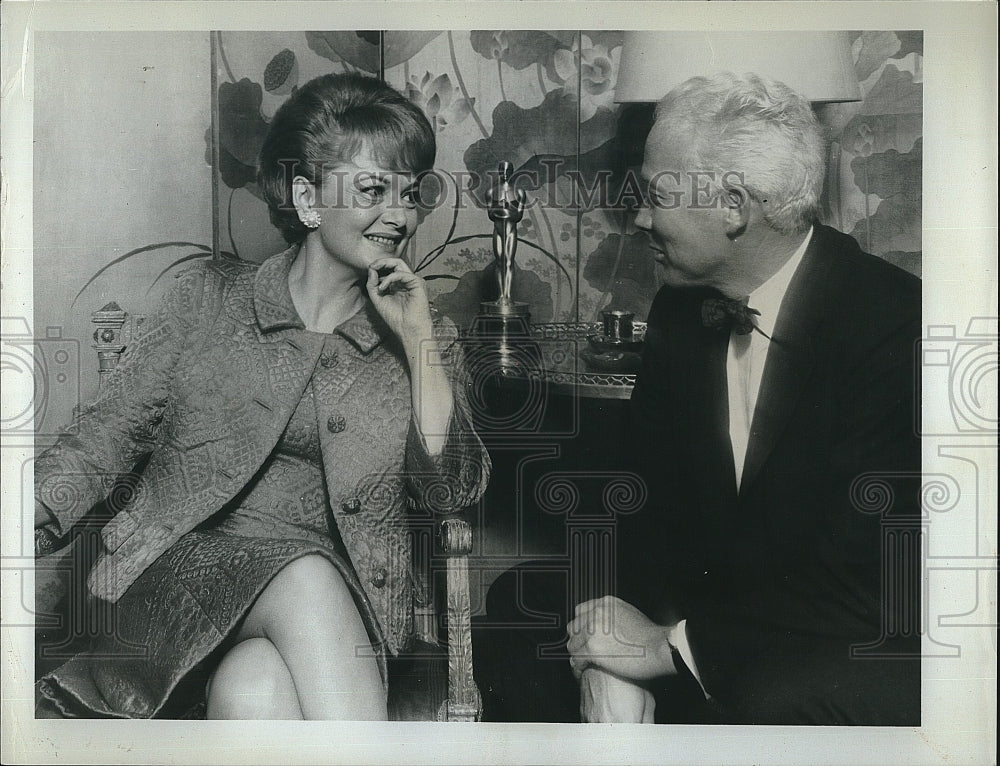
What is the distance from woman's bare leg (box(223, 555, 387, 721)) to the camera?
3.13m

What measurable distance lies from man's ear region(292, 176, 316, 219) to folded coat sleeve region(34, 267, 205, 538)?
1.32 ft

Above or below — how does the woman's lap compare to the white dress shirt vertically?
below

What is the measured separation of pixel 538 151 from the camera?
3.16 meters

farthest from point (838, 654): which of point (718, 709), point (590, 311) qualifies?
point (590, 311)

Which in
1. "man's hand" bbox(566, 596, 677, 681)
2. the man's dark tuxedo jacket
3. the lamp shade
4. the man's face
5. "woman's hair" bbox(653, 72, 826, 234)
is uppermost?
the lamp shade

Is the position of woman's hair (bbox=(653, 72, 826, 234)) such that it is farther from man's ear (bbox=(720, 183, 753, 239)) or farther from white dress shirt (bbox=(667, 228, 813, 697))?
white dress shirt (bbox=(667, 228, 813, 697))

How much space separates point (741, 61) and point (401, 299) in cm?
138

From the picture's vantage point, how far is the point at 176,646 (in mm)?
3170

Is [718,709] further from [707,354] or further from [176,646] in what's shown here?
[176,646]

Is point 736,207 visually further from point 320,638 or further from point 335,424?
point 320,638

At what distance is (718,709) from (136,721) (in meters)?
1.96

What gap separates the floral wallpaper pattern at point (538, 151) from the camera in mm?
3152

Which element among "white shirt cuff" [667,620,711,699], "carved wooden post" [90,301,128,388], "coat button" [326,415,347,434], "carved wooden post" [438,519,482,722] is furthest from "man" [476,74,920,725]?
"carved wooden post" [90,301,128,388]

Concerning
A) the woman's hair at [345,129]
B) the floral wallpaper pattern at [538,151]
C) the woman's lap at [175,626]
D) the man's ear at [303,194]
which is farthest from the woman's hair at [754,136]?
the woman's lap at [175,626]
